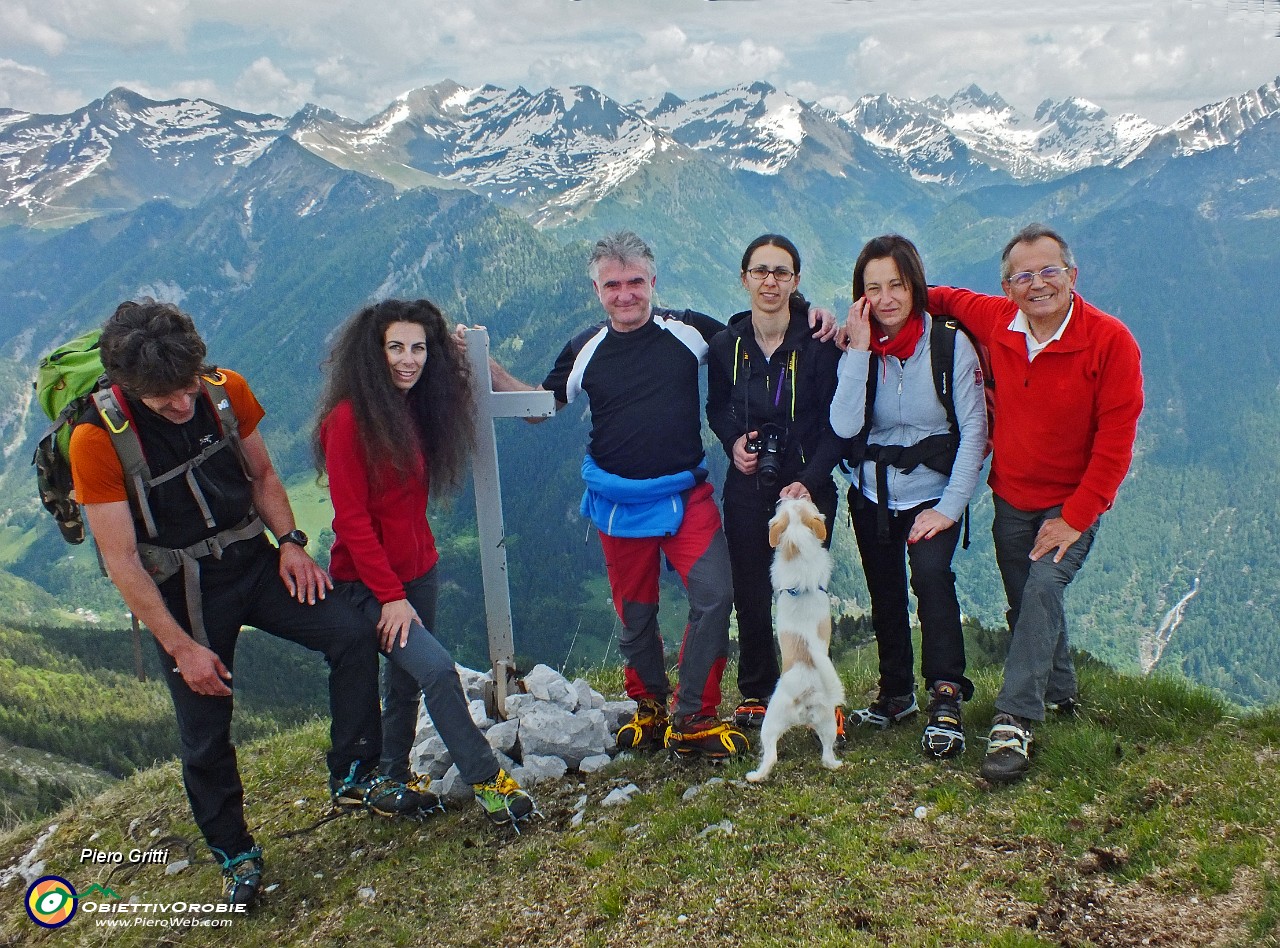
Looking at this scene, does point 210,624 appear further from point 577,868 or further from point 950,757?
point 950,757

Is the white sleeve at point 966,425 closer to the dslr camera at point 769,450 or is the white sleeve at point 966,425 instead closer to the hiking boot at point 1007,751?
the dslr camera at point 769,450

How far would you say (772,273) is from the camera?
240 inches

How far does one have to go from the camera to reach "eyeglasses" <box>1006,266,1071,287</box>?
5.29m

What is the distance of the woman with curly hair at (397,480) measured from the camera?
598 centimetres

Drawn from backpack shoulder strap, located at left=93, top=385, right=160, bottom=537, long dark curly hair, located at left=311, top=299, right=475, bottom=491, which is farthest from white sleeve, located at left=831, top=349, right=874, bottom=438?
backpack shoulder strap, located at left=93, top=385, right=160, bottom=537

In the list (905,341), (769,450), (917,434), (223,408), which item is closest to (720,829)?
(769,450)

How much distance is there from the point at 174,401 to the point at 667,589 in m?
143

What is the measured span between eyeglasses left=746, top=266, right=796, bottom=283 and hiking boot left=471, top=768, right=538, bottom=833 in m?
4.39

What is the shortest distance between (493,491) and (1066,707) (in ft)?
17.5

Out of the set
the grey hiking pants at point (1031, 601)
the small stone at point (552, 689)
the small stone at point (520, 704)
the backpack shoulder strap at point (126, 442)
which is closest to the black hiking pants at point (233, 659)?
the backpack shoulder strap at point (126, 442)

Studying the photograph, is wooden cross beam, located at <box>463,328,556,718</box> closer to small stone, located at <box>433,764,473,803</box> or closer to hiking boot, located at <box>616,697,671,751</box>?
small stone, located at <box>433,764,473,803</box>

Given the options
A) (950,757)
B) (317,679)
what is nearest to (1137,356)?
(950,757)

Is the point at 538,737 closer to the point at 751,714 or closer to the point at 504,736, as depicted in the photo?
the point at 504,736

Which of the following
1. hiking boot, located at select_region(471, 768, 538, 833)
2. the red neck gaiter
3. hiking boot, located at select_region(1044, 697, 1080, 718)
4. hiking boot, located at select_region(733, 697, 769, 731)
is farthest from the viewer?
hiking boot, located at select_region(733, 697, 769, 731)
